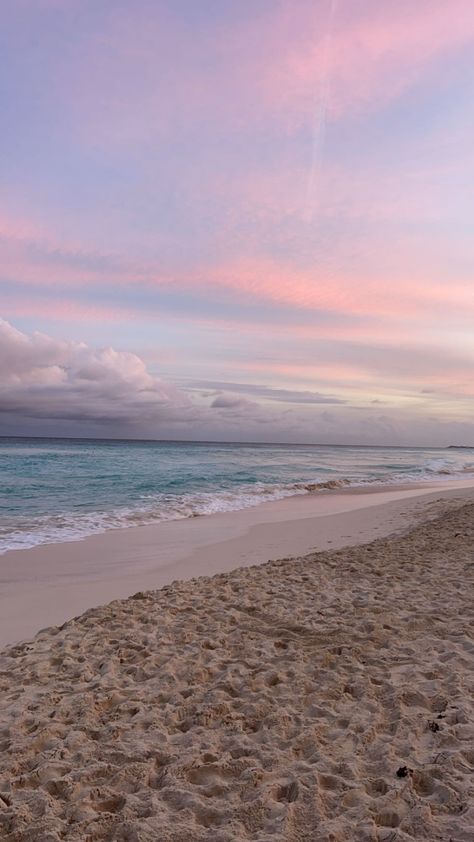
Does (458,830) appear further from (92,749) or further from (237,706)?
(92,749)

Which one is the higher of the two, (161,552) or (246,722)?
(246,722)

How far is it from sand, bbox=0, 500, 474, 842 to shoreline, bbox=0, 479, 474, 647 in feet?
4.86

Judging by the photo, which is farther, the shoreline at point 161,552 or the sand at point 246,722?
the shoreline at point 161,552

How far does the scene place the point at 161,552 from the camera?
40.2 ft

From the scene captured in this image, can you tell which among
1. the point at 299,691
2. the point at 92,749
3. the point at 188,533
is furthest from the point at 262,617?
the point at 188,533

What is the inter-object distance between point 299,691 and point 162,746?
4.42 feet

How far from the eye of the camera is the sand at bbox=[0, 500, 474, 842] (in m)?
3.24

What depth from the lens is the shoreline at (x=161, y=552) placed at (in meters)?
8.48

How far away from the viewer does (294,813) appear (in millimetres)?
3248

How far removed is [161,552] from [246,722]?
815 centimetres

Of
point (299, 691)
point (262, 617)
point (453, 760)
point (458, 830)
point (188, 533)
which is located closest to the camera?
point (458, 830)

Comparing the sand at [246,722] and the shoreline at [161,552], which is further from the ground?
the sand at [246,722]

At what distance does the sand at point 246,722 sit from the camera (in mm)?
3242

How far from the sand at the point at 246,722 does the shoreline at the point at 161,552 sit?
1483mm
